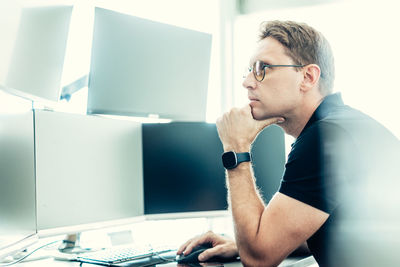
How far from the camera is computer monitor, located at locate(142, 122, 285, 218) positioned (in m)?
1.56

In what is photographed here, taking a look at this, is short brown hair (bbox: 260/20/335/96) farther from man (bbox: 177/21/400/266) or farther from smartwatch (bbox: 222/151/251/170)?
smartwatch (bbox: 222/151/251/170)

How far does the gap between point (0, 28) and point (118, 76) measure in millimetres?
596

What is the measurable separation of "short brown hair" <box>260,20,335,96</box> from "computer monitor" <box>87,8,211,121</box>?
41 cm

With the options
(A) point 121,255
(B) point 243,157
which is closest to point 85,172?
(A) point 121,255

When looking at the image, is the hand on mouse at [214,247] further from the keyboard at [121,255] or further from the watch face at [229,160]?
the watch face at [229,160]

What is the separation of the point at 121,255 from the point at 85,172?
29cm

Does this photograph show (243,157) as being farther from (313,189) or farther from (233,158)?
(313,189)

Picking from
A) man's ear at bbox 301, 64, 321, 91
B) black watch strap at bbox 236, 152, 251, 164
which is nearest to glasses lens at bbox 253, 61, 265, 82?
man's ear at bbox 301, 64, 321, 91

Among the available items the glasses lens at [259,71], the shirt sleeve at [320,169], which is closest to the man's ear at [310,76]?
the glasses lens at [259,71]

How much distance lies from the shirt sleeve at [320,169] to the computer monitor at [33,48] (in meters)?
0.70

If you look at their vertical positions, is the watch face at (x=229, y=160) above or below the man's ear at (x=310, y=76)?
below

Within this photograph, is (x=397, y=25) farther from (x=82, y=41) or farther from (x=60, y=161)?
(x=60, y=161)

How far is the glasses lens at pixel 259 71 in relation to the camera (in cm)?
129

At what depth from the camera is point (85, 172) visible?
4.41 feet
